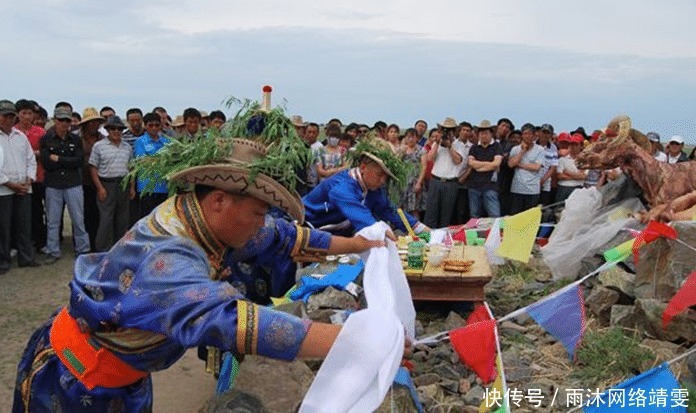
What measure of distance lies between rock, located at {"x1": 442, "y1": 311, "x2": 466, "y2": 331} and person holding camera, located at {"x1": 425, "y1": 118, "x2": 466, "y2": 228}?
14.5 feet

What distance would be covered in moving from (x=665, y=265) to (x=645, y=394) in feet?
8.88

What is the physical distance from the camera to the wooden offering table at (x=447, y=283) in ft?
19.2

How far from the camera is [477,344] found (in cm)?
428

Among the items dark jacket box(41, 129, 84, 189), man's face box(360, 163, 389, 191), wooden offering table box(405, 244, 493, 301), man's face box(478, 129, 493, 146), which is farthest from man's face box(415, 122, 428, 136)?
wooden offering table box(405, 244, 493, 301)

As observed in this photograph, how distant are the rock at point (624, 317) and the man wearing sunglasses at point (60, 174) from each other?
652 cm

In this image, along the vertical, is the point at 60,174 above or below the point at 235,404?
above

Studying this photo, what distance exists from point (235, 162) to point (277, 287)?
1.48 meters

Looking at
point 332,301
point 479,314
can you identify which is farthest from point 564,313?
point 332,301

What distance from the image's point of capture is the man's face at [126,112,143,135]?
29.6ft

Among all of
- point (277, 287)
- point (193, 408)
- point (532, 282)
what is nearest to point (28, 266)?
point (193, 408)

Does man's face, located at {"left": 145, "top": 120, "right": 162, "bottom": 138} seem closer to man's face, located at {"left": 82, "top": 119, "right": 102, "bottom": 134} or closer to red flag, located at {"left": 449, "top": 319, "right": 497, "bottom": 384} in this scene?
man's face, located at {"left": 82, "top": 119, "right": 102, "bottom": 134}

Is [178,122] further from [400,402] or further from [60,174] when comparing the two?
[400,402]

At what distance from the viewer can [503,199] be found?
1057cm

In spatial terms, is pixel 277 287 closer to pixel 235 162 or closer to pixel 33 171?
pixel 235 162
